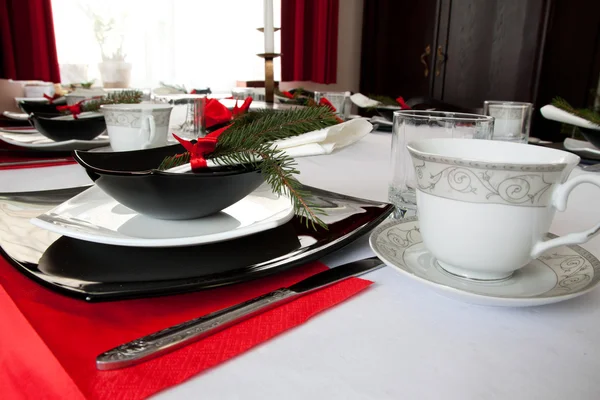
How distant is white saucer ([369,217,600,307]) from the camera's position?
11.2 inches

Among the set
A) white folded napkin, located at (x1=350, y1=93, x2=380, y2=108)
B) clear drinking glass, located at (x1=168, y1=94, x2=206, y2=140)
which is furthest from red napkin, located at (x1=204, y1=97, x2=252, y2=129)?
white folded napkin, located at (x1=350, y1=93, x2=380, y2=108)

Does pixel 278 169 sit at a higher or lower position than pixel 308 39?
lower

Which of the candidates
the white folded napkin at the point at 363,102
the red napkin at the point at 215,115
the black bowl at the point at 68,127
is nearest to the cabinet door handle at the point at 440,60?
the white folded napkin at the point at 363,102

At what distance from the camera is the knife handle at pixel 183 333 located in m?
0.24

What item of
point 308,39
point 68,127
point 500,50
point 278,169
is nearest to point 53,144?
point 68,127

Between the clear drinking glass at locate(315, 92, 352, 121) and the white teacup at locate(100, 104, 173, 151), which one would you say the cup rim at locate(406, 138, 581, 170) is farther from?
the clear drinking glass at locate(315, 92, 352, 121)

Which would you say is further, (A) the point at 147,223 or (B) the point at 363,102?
(B) the point at 363,102

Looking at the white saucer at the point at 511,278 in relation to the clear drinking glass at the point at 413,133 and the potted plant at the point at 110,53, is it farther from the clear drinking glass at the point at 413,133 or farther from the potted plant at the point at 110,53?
the potted plant at the point at 110,53

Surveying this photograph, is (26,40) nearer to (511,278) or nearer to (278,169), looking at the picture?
(278,169)

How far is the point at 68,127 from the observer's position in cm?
91

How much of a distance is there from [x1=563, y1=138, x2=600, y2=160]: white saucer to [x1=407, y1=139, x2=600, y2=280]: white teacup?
0.66m

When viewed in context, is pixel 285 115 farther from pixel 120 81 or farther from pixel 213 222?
pixel 120 81

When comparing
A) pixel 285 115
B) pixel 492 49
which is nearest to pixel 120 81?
pixel 492 49

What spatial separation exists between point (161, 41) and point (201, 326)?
2.92 meters
